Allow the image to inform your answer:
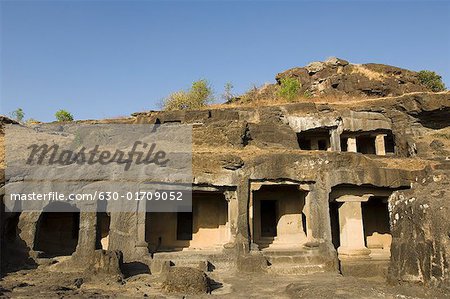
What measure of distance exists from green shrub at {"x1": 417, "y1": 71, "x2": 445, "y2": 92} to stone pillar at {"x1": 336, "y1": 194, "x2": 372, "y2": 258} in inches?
916

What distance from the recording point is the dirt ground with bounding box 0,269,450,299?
8.16 meters

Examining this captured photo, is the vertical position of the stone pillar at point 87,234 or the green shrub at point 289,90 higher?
the green shrub at point 289,90

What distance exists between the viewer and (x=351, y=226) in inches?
562

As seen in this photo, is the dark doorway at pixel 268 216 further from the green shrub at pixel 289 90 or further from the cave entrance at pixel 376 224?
the green shrub at pixel 289 90

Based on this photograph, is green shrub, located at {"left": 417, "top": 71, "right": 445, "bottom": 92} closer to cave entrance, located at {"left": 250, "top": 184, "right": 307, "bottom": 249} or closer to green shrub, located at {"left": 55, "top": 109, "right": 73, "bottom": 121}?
cave entrance, located at {"left": 250, "top": 184, "right": 307, "bottom": 249}

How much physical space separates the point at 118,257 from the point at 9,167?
5722mm

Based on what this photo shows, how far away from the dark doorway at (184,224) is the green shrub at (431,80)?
2666cm

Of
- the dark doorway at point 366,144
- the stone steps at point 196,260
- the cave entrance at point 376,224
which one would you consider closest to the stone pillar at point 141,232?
the stone steps at point 196,260

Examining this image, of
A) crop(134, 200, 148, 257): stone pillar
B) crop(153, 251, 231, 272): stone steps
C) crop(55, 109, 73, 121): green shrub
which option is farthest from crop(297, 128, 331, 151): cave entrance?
crop(55, 109, 73, 121): green shrub

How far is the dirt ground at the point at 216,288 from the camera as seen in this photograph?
8.16 m

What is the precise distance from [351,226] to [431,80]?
81.1 feet

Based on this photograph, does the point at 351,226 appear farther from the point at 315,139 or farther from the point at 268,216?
the point at 315,139

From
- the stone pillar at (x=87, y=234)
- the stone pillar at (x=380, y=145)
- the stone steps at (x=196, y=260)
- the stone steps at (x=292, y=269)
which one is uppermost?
the stone pillar at (x=380, y=145)

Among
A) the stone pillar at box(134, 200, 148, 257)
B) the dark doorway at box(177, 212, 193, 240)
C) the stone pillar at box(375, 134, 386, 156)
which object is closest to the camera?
the stone pillar at box(134, 200, 148, 257)
